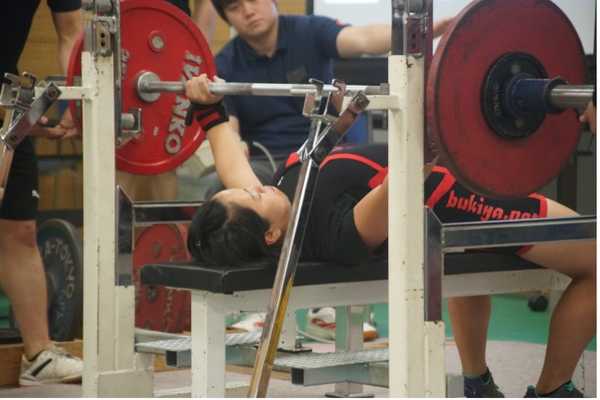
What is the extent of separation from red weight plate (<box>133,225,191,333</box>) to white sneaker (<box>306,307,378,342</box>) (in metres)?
0.73

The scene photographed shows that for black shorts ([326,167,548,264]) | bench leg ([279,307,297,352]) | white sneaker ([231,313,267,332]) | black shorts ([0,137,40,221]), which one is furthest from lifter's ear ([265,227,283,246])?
white sneaker ([231,313,267,332])

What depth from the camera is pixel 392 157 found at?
8.59 ft

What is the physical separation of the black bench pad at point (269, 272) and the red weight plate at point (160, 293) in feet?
3.72

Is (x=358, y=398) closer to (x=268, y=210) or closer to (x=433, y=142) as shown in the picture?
(x=268, y=210)

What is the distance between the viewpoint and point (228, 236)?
2936 millimetres

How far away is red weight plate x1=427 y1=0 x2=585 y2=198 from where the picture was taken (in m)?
2.59

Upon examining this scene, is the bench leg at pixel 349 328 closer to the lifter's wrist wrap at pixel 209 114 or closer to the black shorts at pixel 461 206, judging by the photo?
the black shorts at pixel 461 206

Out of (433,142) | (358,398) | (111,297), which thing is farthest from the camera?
(358,398)

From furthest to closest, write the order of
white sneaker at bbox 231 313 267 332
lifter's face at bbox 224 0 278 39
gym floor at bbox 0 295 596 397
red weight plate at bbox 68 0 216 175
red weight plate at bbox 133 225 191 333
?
white sneaker at bbox 231 313 267 332 < lifter's face at bbox 224 0 278 39 < red weight plate at bbox 133 225 191 333 < gym floor at bbox 0 295 596 397 < red weight plate at bbox 68 0 216 175

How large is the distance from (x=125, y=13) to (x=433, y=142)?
3.69 ft

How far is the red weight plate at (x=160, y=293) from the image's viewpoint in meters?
4.22

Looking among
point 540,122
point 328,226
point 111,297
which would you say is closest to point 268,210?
point 328,226

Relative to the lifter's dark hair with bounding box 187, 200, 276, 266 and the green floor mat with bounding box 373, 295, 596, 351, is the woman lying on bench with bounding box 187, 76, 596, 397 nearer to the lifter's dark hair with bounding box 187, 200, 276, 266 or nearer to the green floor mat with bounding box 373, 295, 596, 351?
the lifter's dark hair with bounding box 187, 200, 276, 266

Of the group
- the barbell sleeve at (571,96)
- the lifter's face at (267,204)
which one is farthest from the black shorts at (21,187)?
the barbell sleeve at (571,96)
